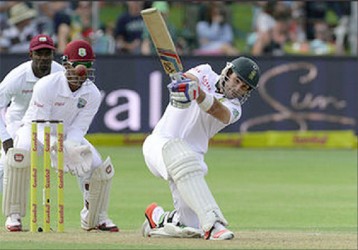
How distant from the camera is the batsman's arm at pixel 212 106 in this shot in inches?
308

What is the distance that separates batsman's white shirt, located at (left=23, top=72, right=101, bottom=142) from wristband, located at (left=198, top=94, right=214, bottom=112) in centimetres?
145

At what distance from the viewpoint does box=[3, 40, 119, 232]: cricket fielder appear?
8750 millimetres

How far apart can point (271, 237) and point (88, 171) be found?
141cm

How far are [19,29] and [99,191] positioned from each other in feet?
34.5

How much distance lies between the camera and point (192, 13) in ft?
65.2

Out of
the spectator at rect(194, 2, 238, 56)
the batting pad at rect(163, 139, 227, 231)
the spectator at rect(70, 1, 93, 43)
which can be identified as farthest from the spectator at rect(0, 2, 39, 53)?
the batting pad at rect(163, 139, 227, 231)

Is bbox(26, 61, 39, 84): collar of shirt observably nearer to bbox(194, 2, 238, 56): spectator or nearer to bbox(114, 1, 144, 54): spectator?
bbox(114, 1, 144, 54): spectator

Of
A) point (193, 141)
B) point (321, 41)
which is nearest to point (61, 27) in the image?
point (321, 41)

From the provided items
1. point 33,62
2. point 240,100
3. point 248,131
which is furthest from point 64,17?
point 240,100

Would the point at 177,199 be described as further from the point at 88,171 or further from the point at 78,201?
the point at 78,201

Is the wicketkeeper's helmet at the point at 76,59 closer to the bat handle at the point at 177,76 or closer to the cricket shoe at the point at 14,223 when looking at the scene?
the cricket shoe at the point at 14,223

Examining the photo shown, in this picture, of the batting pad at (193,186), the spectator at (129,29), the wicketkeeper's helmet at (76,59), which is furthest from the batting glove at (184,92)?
the spectator at (129,29)

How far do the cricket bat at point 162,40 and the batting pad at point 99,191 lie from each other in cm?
129

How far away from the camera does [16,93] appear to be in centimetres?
979
